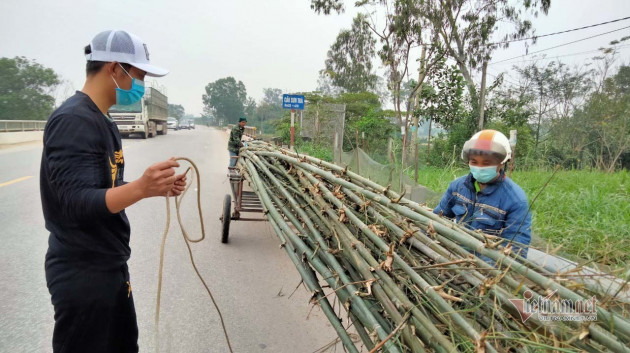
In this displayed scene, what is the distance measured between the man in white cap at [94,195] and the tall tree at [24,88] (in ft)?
92.3

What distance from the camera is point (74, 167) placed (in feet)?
3.94

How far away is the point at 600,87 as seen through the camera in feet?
42.7

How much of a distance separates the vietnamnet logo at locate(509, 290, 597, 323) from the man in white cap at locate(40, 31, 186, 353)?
1.20m

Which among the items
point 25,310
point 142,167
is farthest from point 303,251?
point 142,167

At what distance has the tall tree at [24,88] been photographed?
22672mm

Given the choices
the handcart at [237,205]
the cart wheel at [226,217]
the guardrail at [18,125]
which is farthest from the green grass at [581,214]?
the guardrail at [18,125]

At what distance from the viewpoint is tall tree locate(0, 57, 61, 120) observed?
2267cm

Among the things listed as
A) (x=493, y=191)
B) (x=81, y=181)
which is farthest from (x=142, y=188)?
(x=493, y=191)

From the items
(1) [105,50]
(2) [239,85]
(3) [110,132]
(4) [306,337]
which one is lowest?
(4) [306,337]

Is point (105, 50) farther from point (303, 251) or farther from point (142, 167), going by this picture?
point (142, 167)

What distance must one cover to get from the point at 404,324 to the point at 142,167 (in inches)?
391

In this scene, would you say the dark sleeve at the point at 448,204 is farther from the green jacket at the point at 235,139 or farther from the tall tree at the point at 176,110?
the tall tree at the point at 176,110

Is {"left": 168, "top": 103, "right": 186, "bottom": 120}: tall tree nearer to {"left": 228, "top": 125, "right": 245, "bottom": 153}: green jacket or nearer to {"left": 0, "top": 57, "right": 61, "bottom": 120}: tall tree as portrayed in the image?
{"left": 0, "top": 57, "right": 61, "bottom": 120}: tall tree

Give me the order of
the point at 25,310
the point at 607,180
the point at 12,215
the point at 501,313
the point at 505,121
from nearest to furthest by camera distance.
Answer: the point at 501,313
the point at 25,310
the point at 12,215
the point at 607,180
the point at 505,121
